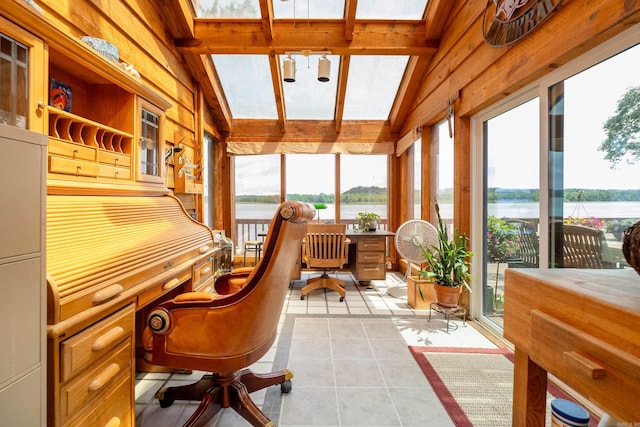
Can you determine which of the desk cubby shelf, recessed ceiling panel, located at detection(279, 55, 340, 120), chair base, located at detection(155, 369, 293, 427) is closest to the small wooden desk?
chair base, located at detection(155, 369, 293, 427)

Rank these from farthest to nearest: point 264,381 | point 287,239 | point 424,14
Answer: point 424,14 < point 264,381 < point 287,239

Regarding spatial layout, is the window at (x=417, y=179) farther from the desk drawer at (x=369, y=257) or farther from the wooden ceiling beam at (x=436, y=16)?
the wooden ceiling beam at (x=436, y=16)

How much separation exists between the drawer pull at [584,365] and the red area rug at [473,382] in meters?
1.15

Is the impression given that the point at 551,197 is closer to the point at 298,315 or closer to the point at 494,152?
the point at 494,152

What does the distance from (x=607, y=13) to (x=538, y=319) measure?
162 cm

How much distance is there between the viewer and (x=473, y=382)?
183 centimetres

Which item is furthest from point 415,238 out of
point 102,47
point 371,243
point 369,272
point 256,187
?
point 256,187

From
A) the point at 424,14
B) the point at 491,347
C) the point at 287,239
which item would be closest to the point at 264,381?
the point at 287,239

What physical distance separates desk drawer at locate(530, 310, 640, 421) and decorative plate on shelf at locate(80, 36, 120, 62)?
2.26 m

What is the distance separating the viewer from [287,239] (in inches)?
53.2

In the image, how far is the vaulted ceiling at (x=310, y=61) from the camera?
3223 millimetres

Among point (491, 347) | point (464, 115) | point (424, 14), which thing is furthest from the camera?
point (424, 14)

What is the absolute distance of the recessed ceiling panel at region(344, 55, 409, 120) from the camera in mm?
3990

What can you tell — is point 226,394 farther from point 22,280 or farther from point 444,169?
point 444,169
